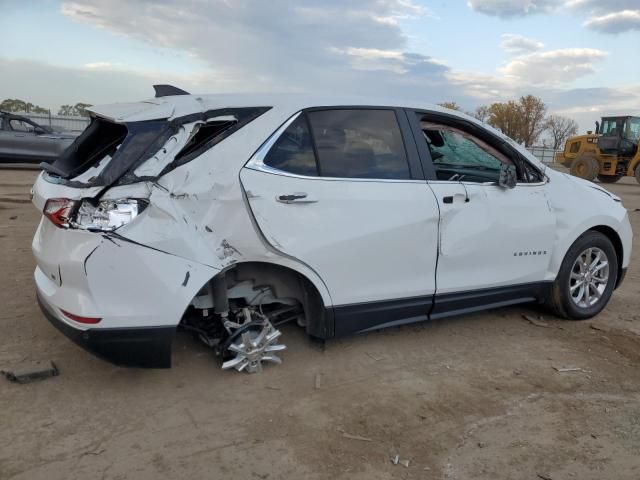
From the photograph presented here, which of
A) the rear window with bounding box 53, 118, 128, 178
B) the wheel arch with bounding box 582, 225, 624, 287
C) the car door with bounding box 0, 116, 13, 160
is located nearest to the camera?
the rear window with bounding box 53, 118, 128, 178

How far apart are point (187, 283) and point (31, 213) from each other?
7349mm

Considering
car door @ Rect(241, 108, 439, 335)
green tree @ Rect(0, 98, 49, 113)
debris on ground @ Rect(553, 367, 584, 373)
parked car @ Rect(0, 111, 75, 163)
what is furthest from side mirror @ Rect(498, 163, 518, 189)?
green tree @ Rect(0, 98, 49, 113)

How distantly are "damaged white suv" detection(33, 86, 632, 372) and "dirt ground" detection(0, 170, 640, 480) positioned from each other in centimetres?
31

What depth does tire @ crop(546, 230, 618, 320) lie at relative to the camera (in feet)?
15.5

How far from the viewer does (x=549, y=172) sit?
15.4ft

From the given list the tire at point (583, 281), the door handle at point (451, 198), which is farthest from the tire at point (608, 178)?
the door handle at point (451, 198)

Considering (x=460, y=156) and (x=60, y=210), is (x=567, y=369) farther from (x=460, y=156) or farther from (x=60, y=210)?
(x=60, y=210)

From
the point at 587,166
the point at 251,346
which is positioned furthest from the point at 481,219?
the point at 587,166

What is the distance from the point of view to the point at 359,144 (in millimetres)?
3799

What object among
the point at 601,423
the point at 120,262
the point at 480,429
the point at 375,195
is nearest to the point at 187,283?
the point at 120,262

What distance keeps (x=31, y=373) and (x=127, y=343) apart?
85 centimetres

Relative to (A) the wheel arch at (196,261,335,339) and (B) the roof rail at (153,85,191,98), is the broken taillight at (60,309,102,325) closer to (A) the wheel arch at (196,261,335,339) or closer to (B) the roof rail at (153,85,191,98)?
(A) the wheel arch at (196,261,335,339)

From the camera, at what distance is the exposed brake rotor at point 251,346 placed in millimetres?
3559

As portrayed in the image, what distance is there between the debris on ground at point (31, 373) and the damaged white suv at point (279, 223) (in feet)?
1.42
